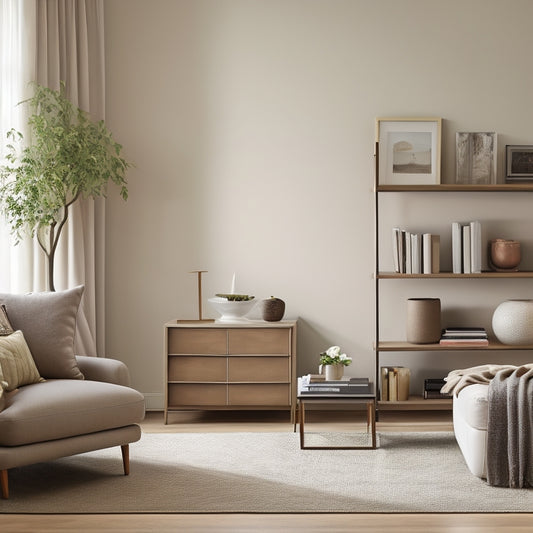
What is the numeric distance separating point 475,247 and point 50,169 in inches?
106

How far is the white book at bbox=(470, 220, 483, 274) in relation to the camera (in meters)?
4.96

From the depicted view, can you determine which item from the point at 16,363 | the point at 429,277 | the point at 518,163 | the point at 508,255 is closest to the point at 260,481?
the point at 16,363

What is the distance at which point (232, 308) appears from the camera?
4.99 m

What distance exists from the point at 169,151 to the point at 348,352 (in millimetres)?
1821

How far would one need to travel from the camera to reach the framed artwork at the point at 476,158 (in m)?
5.16

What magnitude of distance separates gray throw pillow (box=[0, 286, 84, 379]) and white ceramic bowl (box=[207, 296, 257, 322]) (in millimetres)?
1225

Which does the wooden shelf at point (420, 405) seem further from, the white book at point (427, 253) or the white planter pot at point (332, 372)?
the white book at point (427, 253)

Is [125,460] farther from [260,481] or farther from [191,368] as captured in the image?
[191,368]

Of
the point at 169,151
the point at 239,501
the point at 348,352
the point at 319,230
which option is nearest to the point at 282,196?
the point at 319,230

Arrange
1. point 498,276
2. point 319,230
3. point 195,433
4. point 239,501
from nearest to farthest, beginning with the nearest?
1. point 239,501
2. point 195,433
3. point 498,276
4. point 319,230

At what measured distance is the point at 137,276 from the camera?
17.4 feet

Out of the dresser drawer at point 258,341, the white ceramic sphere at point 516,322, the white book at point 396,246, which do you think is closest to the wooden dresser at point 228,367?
the dresser drawer at point 258,341

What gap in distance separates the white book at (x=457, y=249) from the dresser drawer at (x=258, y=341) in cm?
116

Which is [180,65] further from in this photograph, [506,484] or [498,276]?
[506,484]
